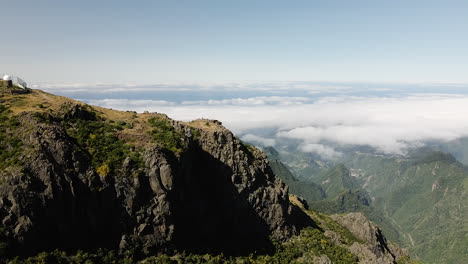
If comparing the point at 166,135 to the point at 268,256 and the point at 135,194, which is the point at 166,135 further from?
the point at 268,256

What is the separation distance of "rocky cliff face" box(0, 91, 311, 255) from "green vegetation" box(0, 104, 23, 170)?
2.32ft

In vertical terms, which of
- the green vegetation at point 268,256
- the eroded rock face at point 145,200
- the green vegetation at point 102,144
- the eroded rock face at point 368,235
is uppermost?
the green vegetation at point 102,144

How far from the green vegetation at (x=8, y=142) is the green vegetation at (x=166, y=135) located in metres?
24.5

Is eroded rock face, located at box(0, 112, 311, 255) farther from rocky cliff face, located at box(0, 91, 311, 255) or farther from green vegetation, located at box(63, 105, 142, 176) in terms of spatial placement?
green vegetation, located at box(63, 105, 142, 176)

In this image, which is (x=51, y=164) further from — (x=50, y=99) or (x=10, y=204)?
(x=50, y=99)

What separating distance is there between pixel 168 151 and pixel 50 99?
109ft

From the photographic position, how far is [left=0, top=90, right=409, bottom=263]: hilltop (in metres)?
46.8

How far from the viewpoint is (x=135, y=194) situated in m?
55.1

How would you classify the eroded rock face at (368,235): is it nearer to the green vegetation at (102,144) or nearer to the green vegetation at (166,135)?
the green vegetation at (166,135)

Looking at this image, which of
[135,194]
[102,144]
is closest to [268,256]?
[135,194]

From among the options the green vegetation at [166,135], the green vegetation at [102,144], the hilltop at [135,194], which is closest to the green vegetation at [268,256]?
the hilltop at [135,194]

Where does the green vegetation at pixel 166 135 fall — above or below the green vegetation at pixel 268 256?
above

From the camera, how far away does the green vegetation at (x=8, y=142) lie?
161ft

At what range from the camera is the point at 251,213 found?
75.8m
